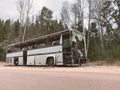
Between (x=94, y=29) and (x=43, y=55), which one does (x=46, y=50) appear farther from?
(x=94, y=29)

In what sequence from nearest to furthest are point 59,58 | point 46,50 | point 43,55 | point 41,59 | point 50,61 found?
point 59,58
point 50,61
point 46,50
point 43,55
point 41,59

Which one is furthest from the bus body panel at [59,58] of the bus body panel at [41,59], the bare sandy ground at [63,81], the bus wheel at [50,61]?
the bare sandy ground at [63,81]

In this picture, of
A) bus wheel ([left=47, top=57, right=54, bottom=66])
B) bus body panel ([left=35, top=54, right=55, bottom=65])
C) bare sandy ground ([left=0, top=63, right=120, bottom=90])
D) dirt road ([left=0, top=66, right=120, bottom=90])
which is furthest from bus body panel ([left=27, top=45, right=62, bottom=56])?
dirt road ([left=0, top=66, right=120, bottom=90])

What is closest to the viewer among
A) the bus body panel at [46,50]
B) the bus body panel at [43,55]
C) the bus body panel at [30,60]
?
the bus body panel at [43,55]

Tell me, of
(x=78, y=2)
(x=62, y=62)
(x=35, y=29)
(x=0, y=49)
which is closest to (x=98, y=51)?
(x=78, y=2)

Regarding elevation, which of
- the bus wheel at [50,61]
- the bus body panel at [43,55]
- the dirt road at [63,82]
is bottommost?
the dirt road at [63,82]

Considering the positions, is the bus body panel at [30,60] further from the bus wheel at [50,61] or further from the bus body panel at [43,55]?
the bus wheel at [50,61]

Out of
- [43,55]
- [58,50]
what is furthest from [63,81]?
[43,55]

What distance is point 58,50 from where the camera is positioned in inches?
934

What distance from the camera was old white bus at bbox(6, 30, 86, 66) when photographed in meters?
23.5

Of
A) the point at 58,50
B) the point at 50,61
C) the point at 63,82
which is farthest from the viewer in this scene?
the point at 50,61

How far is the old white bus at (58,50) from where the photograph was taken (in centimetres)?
2345

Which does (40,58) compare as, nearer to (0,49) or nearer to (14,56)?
(14,56)

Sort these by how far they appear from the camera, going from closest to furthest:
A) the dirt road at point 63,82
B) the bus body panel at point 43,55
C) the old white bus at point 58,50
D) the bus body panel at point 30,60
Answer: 1. the dirt road at point 63,82
2. the old white bus at point 58,50
3. the bus body panel at point 43,55
4. the bus body panel at point 30,60
